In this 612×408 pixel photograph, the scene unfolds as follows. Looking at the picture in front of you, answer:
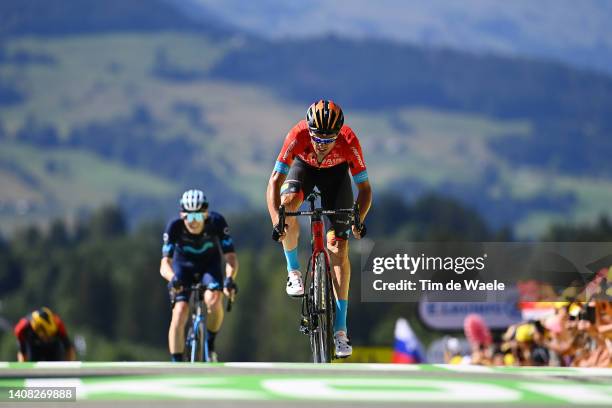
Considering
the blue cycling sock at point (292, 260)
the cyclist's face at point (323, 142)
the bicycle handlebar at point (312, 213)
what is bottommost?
the blue cycling sock at point (292, 260)

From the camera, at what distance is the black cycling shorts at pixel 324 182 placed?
481 inches

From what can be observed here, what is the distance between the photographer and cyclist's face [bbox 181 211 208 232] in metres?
14.8

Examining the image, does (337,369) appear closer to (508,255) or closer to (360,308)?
(508,255)

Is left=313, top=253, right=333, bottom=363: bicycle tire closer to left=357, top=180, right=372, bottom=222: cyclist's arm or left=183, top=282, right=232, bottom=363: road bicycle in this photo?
left=357, top=180, right=372, bottom=222: cyclist's arm

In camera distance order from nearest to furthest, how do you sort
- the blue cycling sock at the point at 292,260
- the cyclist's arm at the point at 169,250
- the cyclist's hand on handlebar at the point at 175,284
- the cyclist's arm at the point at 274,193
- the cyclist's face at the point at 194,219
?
the cyclist's arm at the point at 274,193 → the blue cycling sock at the point at 292,260 → the cyclist's face at the point at 194,219 → the cyclist's hand on handlebar at the point at 175,284 → the cyclist's arm at the point at 169,250

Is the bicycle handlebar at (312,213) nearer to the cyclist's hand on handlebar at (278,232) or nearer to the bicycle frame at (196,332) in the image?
the cyclist's hand on handlebar at (278,232)

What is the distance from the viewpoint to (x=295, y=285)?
12008 millimetres

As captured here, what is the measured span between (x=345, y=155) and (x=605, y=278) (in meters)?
2.58

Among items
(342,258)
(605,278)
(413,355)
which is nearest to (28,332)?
(342,258)

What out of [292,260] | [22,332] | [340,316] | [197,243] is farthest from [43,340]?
[340,316]

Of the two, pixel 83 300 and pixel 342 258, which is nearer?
pixel 342 258

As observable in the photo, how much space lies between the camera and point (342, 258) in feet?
40.0

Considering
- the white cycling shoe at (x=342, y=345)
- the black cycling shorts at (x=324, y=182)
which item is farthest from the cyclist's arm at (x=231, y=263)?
the white cycling shoe at (x=342, y=345)

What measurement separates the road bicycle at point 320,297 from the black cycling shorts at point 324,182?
278mm
